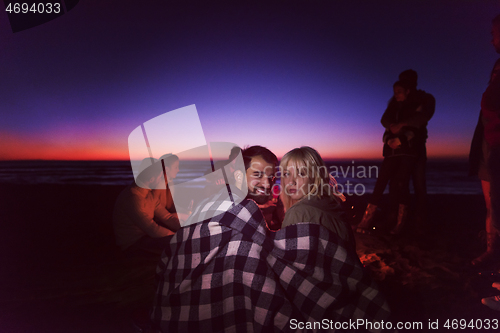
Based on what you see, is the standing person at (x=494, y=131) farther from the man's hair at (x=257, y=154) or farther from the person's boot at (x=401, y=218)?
the man's hair at (x=257, y=154)

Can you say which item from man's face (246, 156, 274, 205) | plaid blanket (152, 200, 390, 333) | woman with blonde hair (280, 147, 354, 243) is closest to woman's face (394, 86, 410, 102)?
woman with blonde hair (280, 147, 354, 243)

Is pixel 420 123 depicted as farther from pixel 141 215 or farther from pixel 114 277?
pixel 114 277

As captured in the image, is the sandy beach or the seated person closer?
the sandy beach

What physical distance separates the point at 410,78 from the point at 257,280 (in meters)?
3.26

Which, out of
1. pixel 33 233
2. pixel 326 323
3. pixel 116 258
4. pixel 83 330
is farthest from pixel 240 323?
pixel 33 233

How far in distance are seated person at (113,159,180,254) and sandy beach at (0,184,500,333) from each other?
338mm

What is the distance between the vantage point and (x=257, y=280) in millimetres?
1357

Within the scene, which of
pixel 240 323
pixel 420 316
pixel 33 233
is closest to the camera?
pixel 240 323

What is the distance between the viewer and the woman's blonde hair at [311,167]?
163cm

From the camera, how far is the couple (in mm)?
1344

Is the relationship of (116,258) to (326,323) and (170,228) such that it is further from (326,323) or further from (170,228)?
(326,323)

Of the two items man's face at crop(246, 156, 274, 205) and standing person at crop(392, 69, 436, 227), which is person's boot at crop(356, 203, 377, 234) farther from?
man's face at crop(246, 156, 274, 205)

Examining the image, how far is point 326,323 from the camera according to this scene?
1326mm

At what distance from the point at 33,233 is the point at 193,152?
293cm
